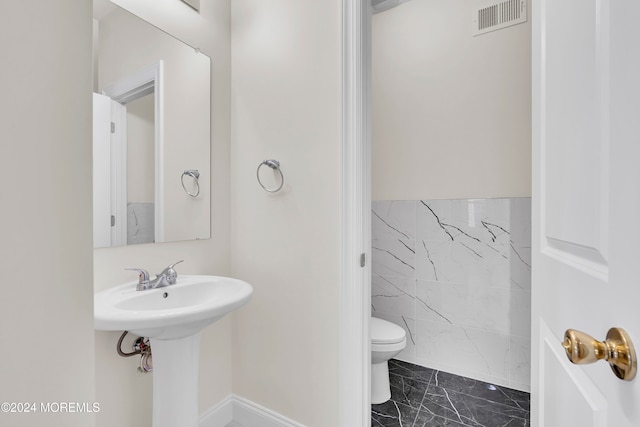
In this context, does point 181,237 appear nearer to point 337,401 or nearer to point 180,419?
point 180,419

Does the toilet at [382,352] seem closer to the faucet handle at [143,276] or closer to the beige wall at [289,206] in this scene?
the beige wall at [289,206]

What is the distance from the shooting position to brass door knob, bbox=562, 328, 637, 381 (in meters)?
0.36

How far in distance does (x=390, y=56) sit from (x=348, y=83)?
1.43m

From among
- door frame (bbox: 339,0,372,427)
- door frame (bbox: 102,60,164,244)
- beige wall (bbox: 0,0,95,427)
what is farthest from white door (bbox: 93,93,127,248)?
beige wall (bbox: 0,0,95,427)

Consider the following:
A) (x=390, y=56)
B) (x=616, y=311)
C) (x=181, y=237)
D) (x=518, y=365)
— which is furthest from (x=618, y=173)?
(x=390, y=56)

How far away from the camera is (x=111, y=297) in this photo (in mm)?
1070

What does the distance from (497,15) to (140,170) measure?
2387mm

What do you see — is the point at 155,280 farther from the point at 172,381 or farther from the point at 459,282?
the point at 459,282

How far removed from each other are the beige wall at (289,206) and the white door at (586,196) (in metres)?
0.78

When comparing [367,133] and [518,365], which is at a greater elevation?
[367,133]

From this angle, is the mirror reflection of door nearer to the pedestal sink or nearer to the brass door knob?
the pedestal sink

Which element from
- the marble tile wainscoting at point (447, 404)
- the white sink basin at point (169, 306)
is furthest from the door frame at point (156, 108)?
the marble tile wainscoting at point (447, 404)

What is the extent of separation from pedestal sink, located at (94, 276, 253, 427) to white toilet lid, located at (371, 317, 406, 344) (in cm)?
98

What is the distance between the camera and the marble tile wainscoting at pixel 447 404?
1691mm
